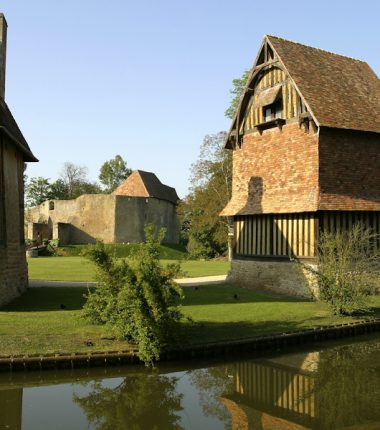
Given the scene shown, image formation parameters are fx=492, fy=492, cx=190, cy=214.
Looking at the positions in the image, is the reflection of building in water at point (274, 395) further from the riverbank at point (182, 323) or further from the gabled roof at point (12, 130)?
the gabled roof at point (12, 130)

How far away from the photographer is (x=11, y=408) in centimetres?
737

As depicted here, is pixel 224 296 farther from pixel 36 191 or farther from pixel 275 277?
pixel 36 191

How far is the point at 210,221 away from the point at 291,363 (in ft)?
72.6

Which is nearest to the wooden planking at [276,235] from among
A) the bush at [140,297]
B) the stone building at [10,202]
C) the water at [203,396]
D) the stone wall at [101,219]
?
the water at [203,396]

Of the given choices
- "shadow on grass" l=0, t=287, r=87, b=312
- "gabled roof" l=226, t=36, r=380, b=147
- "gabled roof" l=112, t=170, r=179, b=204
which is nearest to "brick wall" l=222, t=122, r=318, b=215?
"gabled roof" l=226, t=36, r=380, b=147

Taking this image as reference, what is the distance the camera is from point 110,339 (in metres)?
10.1

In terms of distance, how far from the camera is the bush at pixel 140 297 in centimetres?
905

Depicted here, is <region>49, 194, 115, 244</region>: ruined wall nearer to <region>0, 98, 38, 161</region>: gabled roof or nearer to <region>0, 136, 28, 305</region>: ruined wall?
<region>0, 98, 38, 161</region>: gabled roof

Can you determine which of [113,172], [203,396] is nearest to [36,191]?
[113,172]

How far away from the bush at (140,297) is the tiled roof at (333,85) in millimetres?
8314

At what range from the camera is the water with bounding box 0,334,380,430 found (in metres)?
6.95

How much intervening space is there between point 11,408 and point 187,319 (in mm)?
4165

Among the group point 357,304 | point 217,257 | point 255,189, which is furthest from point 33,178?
point 357,304

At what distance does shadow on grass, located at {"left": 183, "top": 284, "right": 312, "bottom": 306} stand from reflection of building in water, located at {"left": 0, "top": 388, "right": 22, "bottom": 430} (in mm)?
6432
